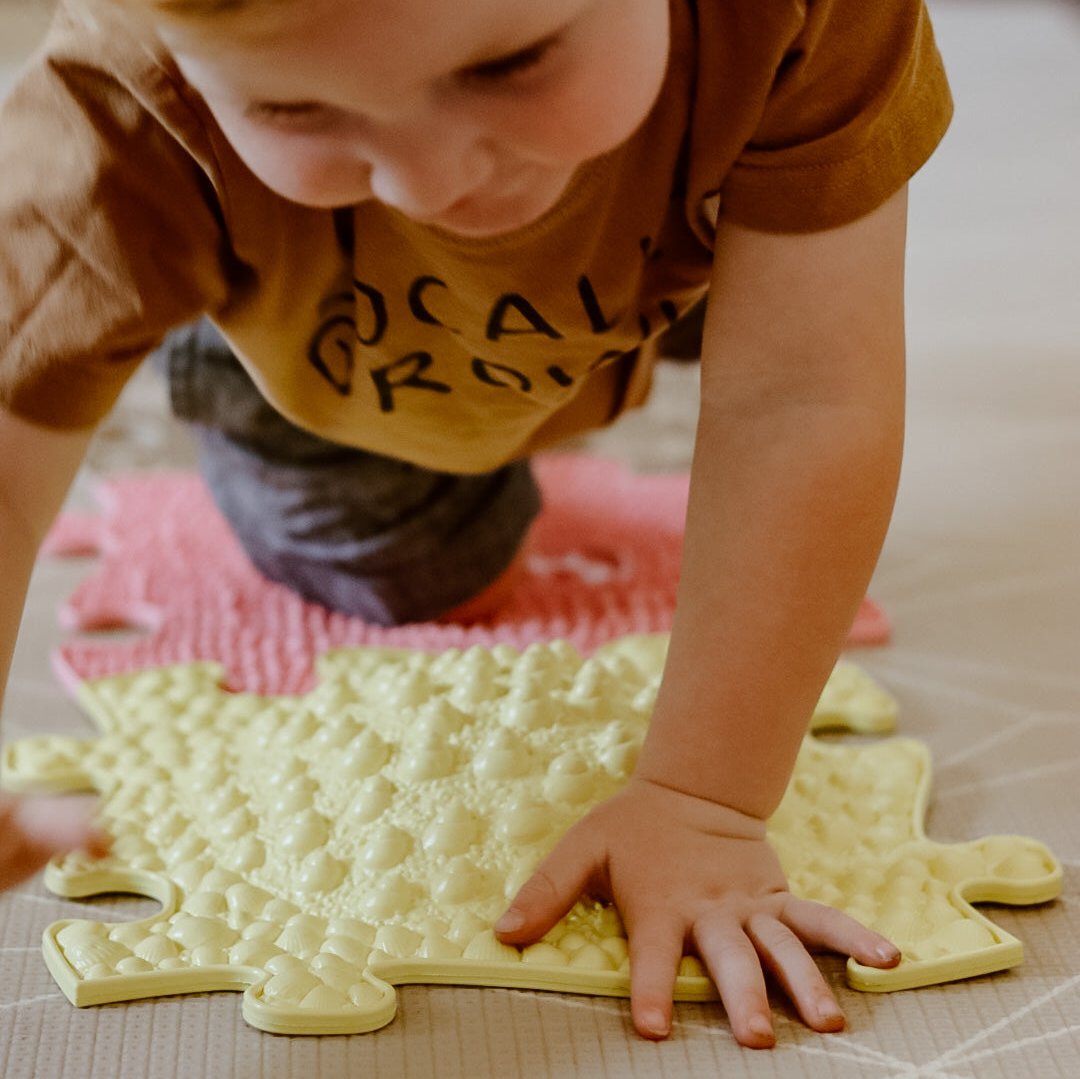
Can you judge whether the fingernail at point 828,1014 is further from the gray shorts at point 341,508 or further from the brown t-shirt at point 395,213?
the gray shorts at point 341,508

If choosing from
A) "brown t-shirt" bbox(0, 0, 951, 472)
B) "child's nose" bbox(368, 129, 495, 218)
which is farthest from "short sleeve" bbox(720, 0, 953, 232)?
"child's nose" bbox(368, 129, 495, 218)

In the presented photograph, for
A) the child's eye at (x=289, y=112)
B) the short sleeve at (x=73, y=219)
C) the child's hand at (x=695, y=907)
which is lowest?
the child's hand at (x=695, y=907)

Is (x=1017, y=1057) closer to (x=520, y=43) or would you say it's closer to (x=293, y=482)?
(x=520, y=43)

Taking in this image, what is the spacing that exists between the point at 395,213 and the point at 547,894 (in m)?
0.25

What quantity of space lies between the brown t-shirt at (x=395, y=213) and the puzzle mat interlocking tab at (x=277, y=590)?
0.23 metres

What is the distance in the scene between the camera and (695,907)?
498mm

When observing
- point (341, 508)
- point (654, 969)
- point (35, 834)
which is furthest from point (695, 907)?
point (341, 508)

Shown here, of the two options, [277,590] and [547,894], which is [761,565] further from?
[277,590]

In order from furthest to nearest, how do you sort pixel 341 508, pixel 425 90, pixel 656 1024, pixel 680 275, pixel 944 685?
pixel 341 508 → pixel 944 685 → pixel 680 275 → pixel 656 1024 → pixel 425 90

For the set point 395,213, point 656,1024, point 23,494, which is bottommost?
point 656,1024

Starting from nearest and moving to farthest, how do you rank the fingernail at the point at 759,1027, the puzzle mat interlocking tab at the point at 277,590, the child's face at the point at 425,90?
the child's face at the point at 425,90 < the fingernail at the point at 759,1027 < the puzzle mat interlocking tab at the point at 277,590

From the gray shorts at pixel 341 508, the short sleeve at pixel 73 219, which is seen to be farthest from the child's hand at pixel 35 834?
the gray shorts at pixel 341 508

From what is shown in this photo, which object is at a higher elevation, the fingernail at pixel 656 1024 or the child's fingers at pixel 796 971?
the child's fingers at pixel 796 971

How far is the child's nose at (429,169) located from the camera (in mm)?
374
